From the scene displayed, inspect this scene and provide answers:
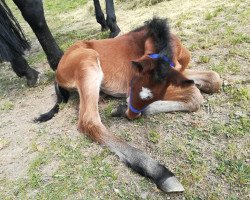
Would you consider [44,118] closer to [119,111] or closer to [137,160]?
[119,111]

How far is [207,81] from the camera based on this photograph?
150 inches

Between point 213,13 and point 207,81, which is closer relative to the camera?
point 207,81

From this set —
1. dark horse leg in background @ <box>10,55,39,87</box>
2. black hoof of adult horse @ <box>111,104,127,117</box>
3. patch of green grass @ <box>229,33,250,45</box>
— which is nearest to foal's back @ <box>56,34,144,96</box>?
black hoof of adult horse @ <box>111,104,127,117</box>

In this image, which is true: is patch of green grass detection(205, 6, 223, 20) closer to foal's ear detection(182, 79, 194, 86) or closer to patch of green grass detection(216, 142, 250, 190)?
foal's ear detection(182, 79, 194, 86)

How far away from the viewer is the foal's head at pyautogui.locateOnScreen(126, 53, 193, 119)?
120 inches

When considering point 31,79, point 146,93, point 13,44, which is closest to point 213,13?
point 31,79

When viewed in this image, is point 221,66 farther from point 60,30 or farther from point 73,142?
point 60,30

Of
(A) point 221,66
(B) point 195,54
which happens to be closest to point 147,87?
(A) point 221,66

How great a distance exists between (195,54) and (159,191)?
246 cm

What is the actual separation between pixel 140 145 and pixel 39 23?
230cm

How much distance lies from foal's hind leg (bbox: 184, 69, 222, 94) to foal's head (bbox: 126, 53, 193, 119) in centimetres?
76

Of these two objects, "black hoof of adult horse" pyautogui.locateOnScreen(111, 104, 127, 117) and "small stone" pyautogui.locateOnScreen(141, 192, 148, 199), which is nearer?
"small stone" pyautogui.locateOnScreen(141, 192, 148, 199)

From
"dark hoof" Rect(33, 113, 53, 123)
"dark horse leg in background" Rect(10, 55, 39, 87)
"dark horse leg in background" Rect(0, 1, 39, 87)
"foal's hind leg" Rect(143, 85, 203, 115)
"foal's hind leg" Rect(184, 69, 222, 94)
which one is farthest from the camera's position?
"dark horse leg in background" Rect(10, 55, 39, 87)

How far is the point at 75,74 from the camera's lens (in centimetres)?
376
